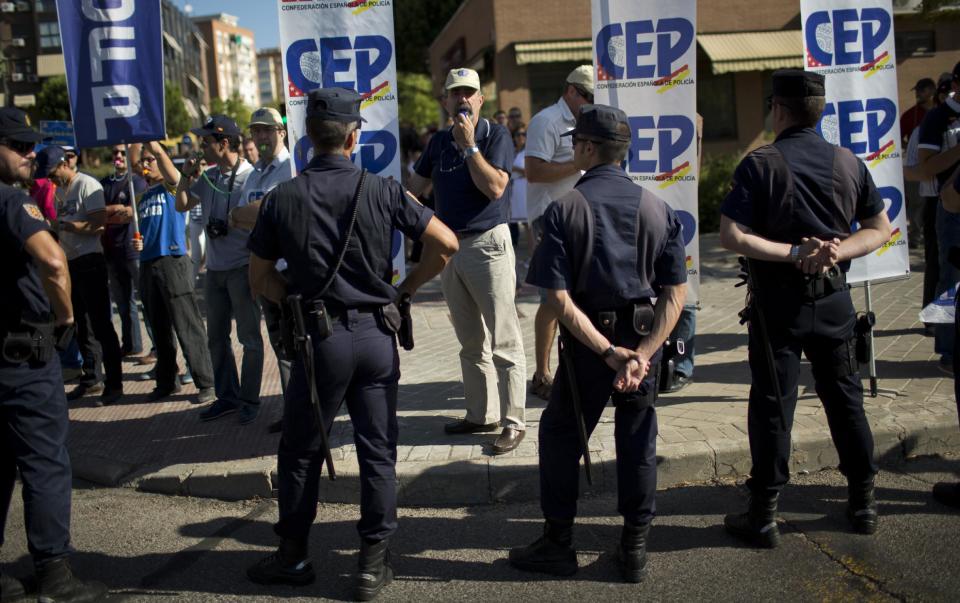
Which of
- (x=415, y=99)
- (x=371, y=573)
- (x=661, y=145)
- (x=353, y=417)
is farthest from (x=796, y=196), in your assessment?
(x=415, y=99)

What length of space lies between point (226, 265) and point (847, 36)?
433cm

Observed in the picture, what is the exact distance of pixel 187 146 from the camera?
13.4 m

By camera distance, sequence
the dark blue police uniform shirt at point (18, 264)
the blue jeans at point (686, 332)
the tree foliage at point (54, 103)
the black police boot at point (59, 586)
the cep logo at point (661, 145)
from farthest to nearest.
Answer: the tree foliage at point (54, 103), the blue jeans at point (686, 332), the cep logo at point (661, 145), the black police boot at point (59, 586), the dark blue police uniform shirt at point (18, 264)

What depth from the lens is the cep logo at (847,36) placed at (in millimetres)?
5754

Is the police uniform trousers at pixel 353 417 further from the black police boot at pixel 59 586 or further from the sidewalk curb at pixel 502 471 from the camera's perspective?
the sidewalk curb at pixel 502 471

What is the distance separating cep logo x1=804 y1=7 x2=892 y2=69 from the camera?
227 inches

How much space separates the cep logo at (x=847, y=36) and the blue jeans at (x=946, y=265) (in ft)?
4.41

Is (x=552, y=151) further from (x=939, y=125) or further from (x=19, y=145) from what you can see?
(x=19, y=145)

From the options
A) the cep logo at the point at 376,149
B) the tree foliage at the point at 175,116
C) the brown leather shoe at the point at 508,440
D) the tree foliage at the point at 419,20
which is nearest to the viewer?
the brown leather shoe at the point at 508,440

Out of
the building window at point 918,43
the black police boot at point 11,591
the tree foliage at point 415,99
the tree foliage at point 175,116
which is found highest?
the tree foliage at point 175,116

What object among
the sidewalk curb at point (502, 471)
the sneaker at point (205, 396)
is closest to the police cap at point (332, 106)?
the sidewalk curb at point (502, 471)

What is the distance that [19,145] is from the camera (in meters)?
4.10

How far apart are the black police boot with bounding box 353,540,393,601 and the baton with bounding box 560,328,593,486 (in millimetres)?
952

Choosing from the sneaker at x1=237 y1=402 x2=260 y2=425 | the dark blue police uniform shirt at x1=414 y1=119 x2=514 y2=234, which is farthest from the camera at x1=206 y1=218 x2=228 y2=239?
the dark blue police uniform shirt at x1=414 y1=119 x2=514 y2=234
